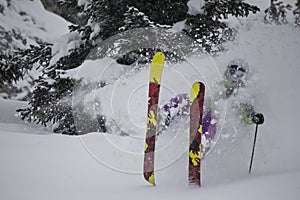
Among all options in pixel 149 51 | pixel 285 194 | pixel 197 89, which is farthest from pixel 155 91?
pixel 149 51

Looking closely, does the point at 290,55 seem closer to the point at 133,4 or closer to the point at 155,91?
the point at 133,4

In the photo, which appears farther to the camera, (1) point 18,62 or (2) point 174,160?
(1) point 18,62

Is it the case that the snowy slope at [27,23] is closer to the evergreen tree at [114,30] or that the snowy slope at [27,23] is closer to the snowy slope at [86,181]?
the evergreen tree at [114,30]

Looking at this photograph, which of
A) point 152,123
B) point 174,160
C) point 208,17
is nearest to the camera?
point 152,123

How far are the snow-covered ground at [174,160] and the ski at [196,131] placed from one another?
0.17m

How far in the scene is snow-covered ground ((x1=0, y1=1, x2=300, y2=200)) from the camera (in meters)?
3.02

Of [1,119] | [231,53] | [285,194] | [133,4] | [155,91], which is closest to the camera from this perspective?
[285,194]

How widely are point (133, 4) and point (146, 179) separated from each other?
345 cm

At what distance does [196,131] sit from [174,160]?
853 mm

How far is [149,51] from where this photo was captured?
575 cm

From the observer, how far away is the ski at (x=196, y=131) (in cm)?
331

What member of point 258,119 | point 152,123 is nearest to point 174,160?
point 152,123

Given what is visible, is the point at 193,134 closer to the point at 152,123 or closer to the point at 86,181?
the point at 152,123

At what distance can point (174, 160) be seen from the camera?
4.01 meters
